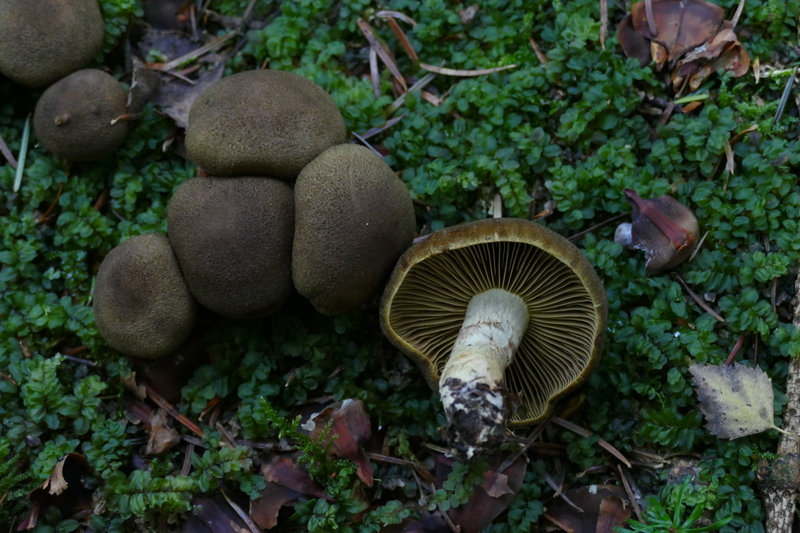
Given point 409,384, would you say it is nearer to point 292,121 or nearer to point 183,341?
point 183,341

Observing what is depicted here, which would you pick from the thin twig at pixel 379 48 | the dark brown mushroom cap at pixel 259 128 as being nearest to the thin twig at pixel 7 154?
the dark brown mushroom cap at pixel 259 128

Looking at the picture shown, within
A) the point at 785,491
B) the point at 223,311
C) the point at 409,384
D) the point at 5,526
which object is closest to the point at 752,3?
the point at 785,491

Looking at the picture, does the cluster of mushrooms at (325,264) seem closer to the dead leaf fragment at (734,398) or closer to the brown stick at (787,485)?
the dead leaf fragment at (734,398)

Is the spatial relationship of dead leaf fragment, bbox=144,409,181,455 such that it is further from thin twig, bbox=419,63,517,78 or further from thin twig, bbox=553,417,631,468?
thin twig, bbox=419,63,517,78

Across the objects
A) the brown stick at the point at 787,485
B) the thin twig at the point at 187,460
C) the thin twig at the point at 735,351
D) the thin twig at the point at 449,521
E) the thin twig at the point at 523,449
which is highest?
the thin twig at the point at 735,351

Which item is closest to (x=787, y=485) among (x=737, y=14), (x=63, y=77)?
(x=737, y=14)

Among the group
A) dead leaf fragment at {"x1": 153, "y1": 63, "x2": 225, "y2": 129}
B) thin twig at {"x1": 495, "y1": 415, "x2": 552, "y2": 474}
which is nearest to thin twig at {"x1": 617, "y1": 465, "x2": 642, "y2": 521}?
thin twig at {"x1": 495, "y1": 415, "x2": 552, "y2": 474}
